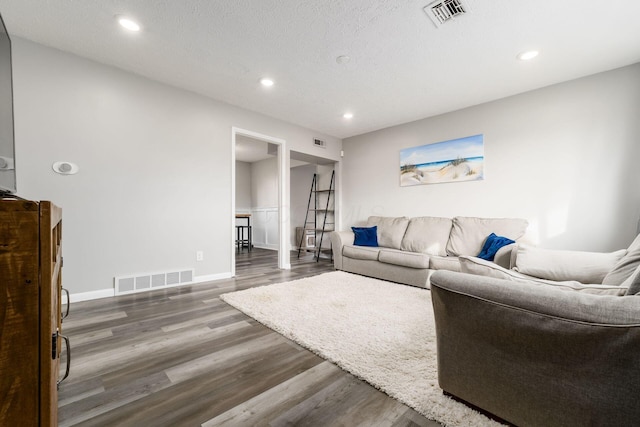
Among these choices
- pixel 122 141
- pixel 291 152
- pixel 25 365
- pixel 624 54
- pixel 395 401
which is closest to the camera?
pixel 25 365

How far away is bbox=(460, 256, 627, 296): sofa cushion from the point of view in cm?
108

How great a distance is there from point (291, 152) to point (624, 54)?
13.6 feet

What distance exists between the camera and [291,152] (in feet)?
15.7

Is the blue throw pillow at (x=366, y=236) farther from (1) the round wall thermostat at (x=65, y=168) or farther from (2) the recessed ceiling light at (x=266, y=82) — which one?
(1) the round wall thermostat at (x=65, y=168)

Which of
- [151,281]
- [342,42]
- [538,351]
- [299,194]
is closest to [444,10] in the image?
[342,42]

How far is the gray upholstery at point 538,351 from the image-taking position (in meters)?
0.83

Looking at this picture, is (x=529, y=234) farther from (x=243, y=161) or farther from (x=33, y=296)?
(x=243, y=161)

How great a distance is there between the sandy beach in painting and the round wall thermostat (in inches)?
170

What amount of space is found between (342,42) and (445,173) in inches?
100

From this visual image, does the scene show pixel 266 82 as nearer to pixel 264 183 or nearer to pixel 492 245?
pixel 492 245

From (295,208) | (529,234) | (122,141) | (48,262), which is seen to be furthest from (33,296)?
(295,208)

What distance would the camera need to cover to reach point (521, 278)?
4.30 feet

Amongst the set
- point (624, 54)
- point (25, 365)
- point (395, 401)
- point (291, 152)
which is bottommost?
point (395, 401)

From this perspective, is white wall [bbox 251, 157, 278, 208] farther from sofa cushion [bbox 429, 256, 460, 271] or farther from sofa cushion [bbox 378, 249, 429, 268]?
sofa cushion [bbox 429, 256, 460, 271]
